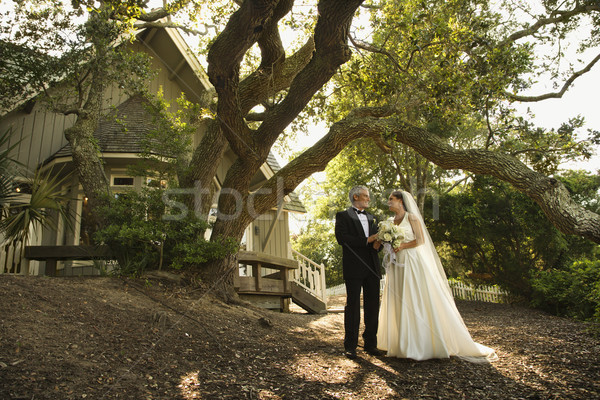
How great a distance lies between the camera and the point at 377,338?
19.7 feet

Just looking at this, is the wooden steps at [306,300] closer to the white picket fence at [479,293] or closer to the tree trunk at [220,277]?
the tree trunk at [220,277]

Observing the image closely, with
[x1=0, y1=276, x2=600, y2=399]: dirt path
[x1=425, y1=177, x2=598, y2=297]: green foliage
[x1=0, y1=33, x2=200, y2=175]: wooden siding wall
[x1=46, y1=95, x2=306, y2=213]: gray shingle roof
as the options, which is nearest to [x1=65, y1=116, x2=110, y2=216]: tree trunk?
[x1=46, y1=95, x2=306, y2=213]: gray shingle roof

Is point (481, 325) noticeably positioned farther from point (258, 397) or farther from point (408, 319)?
point (258, 397)

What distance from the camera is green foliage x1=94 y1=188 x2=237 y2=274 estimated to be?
Answer: 7.34m

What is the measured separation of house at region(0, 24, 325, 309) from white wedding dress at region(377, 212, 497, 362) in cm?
431

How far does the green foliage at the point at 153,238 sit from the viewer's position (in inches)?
289

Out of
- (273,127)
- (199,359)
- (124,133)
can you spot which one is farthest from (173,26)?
(199,359)

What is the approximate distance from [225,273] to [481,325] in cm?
579

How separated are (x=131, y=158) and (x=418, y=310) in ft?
29.6

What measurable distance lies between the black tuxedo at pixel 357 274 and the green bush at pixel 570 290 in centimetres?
647

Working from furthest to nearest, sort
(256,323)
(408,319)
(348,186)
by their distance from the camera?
(348,186) → (256,323) → (408,319)

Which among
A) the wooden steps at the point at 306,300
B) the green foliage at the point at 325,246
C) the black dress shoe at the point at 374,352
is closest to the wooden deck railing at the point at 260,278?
Result: the wooden steps at the point at 306,300

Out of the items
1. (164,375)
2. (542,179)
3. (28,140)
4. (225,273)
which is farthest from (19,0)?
(542,179)

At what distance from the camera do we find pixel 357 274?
5.61m
